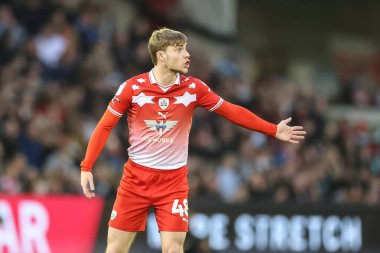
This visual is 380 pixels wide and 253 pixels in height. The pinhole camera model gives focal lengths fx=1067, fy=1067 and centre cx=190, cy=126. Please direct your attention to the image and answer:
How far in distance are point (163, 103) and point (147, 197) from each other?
0.82 metres

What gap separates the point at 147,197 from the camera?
916cm

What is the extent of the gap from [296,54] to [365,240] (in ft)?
26.7

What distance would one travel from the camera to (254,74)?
21969mm

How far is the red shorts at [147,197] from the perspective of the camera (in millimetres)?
9124

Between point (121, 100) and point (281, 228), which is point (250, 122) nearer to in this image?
point (121, 100)

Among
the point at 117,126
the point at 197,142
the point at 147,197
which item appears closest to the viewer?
the point at 147,197

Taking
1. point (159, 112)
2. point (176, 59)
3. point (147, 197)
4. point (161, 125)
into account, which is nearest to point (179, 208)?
point (147, 197)

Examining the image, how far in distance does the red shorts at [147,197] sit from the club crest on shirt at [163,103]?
21.7 inches

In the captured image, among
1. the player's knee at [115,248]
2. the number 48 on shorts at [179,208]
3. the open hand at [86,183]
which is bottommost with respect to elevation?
the player's knee at [115,248]

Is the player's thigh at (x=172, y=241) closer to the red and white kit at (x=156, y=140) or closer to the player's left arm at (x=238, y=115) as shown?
the red and white kit at (x=156, y=140)

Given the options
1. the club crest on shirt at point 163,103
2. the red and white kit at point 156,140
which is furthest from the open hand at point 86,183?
the club crest on shirt at point 163,103

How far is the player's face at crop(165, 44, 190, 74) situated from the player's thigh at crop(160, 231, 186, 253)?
1.38 meters

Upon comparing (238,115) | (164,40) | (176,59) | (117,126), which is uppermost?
(164,40)

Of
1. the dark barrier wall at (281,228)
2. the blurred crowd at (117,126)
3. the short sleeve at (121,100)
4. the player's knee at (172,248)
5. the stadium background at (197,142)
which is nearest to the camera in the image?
the player's knee at (172,248)
